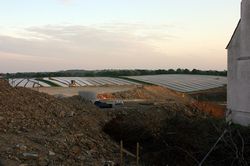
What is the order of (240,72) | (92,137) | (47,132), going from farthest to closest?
(240,72) → (92,137) → (47,132)

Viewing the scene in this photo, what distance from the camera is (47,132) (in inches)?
484

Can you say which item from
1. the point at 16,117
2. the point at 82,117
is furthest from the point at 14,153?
the point at 82,117

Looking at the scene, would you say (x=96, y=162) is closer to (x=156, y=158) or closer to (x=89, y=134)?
(x=156, y=158)

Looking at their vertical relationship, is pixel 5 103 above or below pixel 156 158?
above

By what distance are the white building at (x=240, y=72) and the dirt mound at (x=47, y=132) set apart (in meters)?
5.96

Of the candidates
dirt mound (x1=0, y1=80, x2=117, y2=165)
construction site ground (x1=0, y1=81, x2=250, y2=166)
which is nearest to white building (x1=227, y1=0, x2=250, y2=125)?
construction site ground (x1=0, y1=81, x2=250, y2=166)

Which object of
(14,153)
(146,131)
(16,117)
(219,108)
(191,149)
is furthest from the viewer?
(219,108)

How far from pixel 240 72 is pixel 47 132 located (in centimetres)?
1009

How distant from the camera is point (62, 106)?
51.3 feet

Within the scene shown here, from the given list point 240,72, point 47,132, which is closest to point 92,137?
point 47,132

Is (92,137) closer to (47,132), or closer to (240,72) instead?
(47,132)

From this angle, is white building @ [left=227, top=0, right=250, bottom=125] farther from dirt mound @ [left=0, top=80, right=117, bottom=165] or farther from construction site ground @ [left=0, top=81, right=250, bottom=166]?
dirt mound @ [left=0, top=80, right=117, bottom=165]

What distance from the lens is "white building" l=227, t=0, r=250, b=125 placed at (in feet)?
61.9

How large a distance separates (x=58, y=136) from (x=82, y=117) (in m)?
A: 3.06
